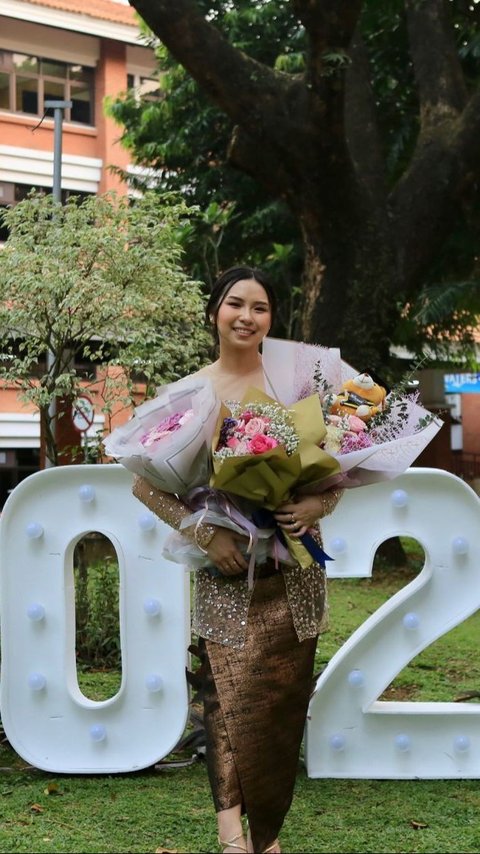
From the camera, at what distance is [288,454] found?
2.76m

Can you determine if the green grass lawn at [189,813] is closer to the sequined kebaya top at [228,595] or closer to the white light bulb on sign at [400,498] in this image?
the sequined kebaya top at [228,595]

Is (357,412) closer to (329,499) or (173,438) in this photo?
(329,499)

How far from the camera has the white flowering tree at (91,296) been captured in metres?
6.28

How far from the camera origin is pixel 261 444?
270cm

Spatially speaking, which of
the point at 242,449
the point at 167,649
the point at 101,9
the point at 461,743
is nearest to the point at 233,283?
the point at 242,449

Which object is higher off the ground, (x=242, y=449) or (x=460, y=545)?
(x=242, y=449)

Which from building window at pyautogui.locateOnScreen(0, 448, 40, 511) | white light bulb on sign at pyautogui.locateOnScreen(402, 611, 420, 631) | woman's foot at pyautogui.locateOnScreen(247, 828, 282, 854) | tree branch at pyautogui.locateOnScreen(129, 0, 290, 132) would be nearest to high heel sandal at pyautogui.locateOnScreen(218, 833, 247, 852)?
woman's foot at pyautogui.locateOnScreen(247, 828, 282, 854)

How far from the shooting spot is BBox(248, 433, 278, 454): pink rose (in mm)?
2695

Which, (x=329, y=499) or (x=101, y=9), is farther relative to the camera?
(x=101, y=9)

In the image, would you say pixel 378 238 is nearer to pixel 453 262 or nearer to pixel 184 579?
pixel 453 262

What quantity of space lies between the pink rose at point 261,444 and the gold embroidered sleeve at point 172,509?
0.29 metres

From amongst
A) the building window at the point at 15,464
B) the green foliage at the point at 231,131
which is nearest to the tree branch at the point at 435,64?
the green foliage at the point at 231,131

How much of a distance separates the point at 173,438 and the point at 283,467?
1.01ft

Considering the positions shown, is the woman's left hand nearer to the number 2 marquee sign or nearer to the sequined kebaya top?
the sequined kebaya top
